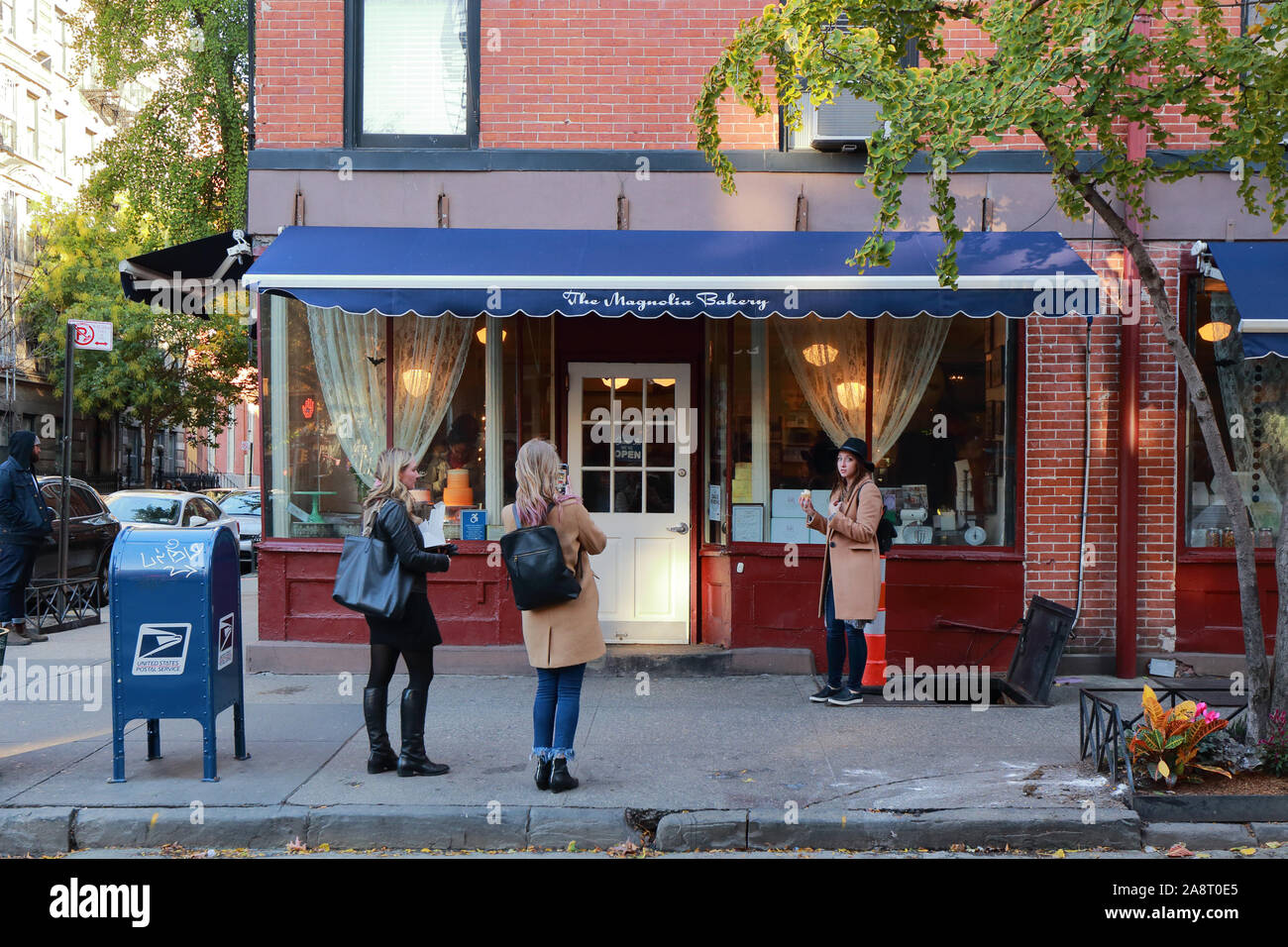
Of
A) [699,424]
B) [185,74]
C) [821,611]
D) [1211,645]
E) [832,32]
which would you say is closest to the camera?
[832,32]

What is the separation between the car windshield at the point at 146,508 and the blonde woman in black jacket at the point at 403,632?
1146 centimetres

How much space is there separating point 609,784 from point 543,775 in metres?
0.39

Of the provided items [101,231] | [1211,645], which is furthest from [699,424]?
[101,231]

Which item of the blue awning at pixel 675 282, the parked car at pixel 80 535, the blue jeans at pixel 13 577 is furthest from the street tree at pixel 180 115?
the blue awning at pixel 675 282

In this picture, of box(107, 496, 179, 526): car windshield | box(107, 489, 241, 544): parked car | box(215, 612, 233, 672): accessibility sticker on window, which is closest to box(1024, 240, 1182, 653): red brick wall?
box(215, 612, 233, 672): accessibility sticker on window

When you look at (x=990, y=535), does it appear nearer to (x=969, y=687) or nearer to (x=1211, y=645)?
(x=969, y=687)

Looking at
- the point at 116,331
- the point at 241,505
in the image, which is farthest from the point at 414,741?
the point at 116,331

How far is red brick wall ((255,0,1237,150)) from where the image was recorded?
28.6ft

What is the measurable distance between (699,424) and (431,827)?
472 cm

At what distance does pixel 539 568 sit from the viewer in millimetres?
5570

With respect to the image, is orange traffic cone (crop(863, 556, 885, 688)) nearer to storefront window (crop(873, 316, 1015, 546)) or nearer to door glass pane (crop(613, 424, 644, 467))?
storefront window (crop(873, 316, 1015, 546))

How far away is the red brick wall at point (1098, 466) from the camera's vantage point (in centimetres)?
852

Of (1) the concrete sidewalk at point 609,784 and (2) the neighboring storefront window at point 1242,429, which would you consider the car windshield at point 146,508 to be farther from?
(2) the neighboring storefront window at point 1242,429

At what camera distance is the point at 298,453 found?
351 inches
